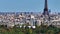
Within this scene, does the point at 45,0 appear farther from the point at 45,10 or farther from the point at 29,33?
the point at 29,33

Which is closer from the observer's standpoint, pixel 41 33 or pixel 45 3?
pixel 41 33

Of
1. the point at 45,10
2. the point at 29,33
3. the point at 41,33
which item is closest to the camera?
the point at 29,33

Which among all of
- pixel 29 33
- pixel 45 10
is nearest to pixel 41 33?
pixel 29 33

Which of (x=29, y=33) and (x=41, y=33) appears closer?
(x=29, y=33)

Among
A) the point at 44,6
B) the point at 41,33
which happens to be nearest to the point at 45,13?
the point at 44,6

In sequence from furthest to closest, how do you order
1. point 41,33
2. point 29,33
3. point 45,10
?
point 45,10 < point 41,33 < point 29,33

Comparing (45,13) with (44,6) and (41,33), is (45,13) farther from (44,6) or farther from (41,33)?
(41,33)

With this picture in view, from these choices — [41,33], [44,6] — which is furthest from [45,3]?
[41,33]

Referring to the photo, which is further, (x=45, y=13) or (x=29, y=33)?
(x=45, y=13)
